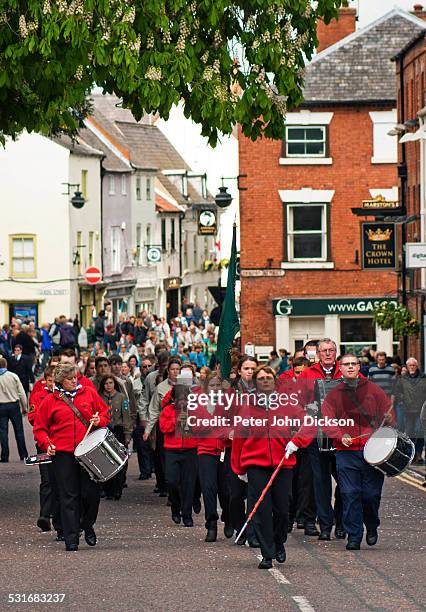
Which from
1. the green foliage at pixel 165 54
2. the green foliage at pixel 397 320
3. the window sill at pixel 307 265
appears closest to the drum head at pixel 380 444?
the green foliage at pixel 165 54

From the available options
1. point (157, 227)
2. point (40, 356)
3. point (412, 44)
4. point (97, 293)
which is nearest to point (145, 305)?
point (157, 227)

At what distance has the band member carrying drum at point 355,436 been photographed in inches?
577

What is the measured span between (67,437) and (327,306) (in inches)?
1240

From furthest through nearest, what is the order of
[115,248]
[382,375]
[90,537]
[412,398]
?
[115,248]
[382,375]
[412,398]
[90,537]

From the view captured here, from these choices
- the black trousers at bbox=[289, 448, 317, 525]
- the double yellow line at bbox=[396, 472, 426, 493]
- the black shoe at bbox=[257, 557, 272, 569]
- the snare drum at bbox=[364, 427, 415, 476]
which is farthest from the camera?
the double yellow line at bbox=[396, 472, 426, 493]

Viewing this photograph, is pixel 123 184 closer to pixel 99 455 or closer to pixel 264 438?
pixel 99 455

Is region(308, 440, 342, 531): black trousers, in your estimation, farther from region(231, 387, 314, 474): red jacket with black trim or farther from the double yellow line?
the double yellow line

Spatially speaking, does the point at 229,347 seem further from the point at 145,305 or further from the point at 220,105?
the point at 145,305

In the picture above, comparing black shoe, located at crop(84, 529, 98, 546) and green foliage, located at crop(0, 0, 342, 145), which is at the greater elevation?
green foliage, located at crop(0, 0, 342, 145)

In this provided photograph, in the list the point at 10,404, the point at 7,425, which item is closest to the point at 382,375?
the point at 10,404

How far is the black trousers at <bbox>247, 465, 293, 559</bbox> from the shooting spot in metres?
13.5

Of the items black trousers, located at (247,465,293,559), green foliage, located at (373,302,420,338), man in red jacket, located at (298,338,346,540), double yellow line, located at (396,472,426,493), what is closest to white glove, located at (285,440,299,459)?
black trousers, located at (247,465,293,559)

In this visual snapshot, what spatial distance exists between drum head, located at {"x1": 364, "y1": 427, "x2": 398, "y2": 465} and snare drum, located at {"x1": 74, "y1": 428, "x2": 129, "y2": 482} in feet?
7.78

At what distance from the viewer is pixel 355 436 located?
14.7 meters
